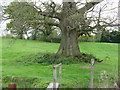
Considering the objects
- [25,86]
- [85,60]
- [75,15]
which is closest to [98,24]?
[75,15]

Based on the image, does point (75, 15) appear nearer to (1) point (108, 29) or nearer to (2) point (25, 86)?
(1) point (108, 29)

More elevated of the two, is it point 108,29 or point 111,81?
point 108,29

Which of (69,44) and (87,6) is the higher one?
(87,6)

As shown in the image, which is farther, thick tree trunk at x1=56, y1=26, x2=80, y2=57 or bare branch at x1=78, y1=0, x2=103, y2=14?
thick tree trunk at x1=56, y1=26, x2=80, y2=57

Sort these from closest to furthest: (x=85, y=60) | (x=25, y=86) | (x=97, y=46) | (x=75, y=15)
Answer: (x=25, y=86) < (x=75, y=15) < (x=85, y=60) < (x=97, y=46)

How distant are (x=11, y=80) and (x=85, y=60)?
6.51m

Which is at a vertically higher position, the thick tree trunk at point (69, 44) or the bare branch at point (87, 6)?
the bare branch at point (87, 6)

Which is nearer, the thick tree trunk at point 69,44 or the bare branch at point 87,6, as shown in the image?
the bare branch at point 87,6

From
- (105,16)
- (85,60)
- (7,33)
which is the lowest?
(85,60)

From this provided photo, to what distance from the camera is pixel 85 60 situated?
12.7 meters

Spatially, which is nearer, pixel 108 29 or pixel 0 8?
pixel 0 8

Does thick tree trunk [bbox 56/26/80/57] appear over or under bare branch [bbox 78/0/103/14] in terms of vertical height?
under

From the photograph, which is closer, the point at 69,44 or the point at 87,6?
the point at 87,6

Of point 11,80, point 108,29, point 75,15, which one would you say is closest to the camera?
point 11,80
